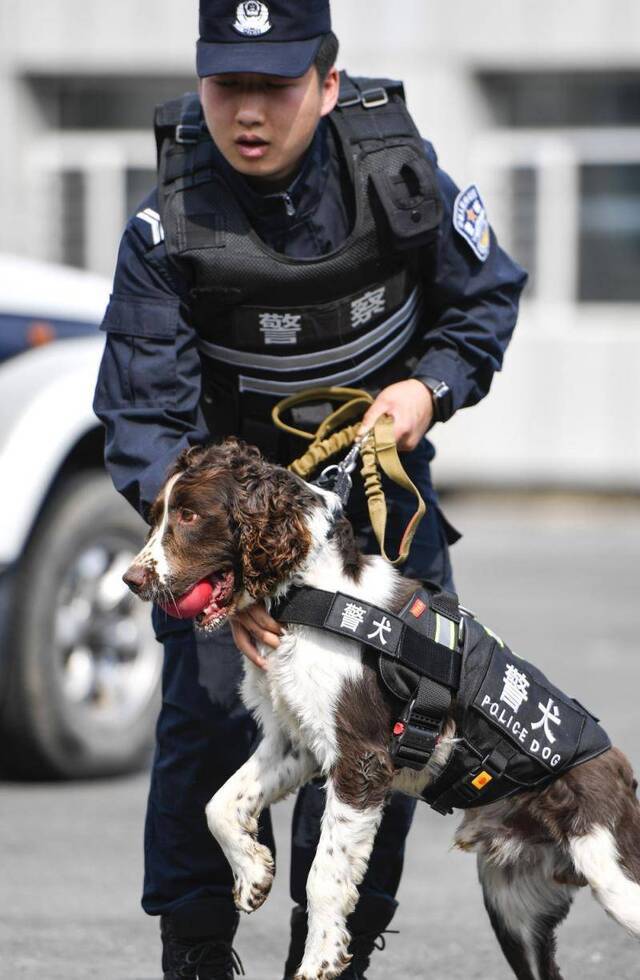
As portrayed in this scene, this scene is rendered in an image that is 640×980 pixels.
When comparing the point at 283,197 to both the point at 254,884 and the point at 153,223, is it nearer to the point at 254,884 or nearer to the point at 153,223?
the point at 153,223

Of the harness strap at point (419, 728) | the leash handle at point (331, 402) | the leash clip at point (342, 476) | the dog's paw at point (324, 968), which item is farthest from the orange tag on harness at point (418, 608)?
the dog's paw at point (324, 968)

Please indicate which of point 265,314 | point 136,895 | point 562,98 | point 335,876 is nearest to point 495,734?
point 335,876

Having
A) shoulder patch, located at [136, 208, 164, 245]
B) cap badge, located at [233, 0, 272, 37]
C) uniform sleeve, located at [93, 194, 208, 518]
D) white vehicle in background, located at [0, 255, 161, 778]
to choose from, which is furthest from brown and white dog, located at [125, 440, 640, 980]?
white vehicle in background, located at [0, 255, 161, 778]

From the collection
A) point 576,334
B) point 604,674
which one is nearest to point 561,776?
point 604,674

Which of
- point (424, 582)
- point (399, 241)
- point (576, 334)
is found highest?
point (399, 241)

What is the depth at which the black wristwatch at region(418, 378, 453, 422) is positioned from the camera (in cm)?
407

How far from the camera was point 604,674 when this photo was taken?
28.2ft

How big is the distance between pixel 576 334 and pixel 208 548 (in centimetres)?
1261

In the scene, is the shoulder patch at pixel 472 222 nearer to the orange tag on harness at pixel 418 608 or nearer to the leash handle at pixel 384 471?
the leash handle at pixel 384 471

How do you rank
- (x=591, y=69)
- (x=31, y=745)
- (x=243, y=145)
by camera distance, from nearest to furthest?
(x=243, y=145) → (x=31, y=745) → (x=591, y=69)

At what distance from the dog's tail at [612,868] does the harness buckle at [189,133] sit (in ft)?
5.72

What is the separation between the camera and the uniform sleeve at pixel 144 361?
3936 millimetres

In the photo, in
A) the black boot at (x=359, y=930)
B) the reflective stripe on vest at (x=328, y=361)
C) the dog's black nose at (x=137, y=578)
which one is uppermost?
the reflective stripe on vest at (x=328, y=361)

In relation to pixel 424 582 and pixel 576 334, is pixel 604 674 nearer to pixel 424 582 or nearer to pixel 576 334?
pixel 424 582
